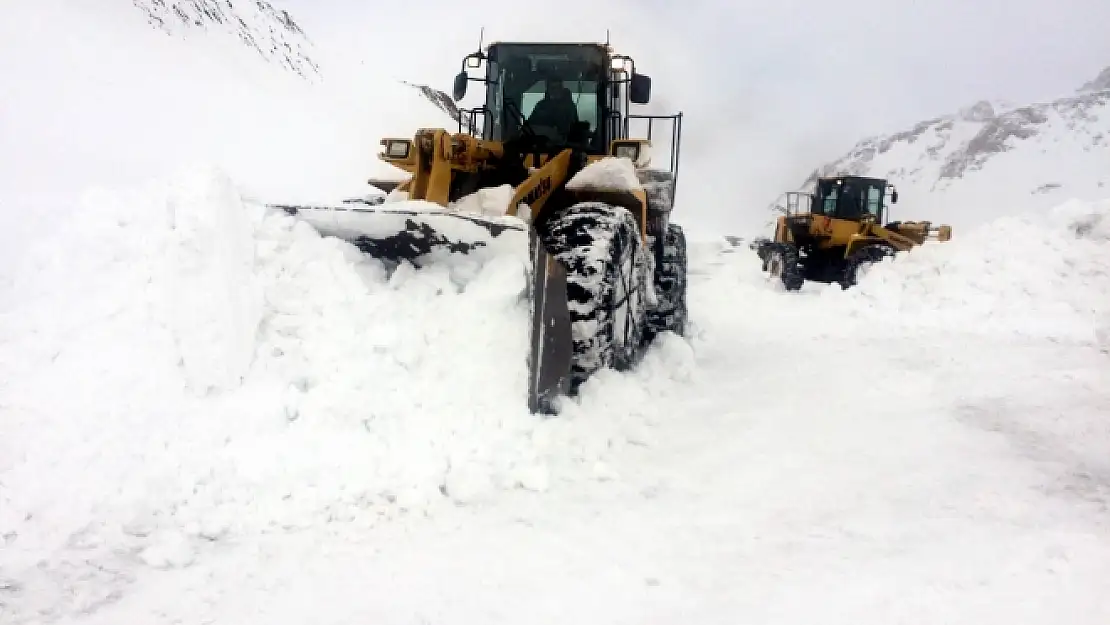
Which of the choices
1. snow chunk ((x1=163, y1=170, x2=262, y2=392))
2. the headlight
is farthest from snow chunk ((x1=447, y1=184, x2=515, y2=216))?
snow chunk ((x1=163, y1=170, x2=262, y2=392))

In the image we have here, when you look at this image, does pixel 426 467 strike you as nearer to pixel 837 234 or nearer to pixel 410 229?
pixel 410 229

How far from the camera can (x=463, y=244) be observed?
393 cm

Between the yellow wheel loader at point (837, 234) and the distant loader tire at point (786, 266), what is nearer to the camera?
the distant loader tire at point (786, 266)

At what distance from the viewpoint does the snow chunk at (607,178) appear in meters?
4.42

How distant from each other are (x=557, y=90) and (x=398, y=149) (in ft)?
5.59

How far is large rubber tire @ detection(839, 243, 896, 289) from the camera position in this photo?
46.4 ft

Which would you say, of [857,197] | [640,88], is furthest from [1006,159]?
[640,88]

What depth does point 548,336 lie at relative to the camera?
11.3 ft

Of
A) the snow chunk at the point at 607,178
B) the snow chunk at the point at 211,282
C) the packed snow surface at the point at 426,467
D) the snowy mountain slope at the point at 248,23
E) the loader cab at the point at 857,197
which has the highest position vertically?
the snowy mountain slope at the point at 248,23

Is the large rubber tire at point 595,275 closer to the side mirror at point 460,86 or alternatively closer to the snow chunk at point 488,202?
the snow chunk at point 488,202

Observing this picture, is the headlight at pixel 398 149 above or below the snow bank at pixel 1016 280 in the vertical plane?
above

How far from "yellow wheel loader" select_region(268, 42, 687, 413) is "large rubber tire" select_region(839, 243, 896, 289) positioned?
891cm

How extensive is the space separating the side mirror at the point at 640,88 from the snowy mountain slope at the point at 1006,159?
2349 cm

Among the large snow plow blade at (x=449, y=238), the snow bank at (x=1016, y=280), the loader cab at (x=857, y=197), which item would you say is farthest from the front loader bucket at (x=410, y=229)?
the loader cab at (x=857, y=197)
